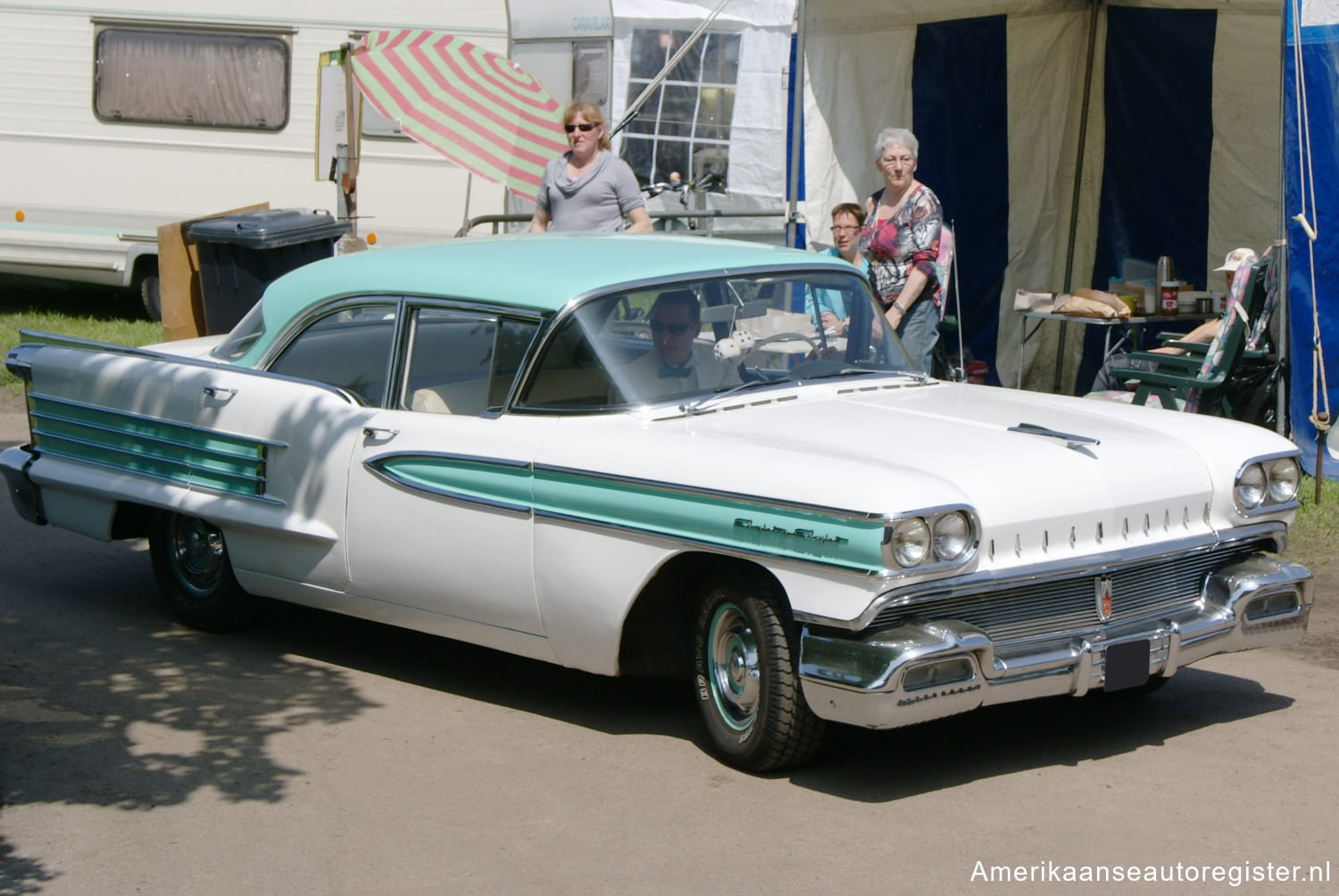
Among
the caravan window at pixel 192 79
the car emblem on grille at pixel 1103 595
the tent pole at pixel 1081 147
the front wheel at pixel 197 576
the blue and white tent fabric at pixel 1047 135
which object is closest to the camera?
the car emblem on grille at pixel 1103 595

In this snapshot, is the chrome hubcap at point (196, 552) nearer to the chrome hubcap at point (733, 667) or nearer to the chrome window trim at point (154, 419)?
the chrome window trim at point (154, 419)

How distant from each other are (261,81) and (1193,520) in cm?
1059

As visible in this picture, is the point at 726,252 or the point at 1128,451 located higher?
the point at 726,252

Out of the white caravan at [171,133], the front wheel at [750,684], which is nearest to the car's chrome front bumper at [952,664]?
the front wheel at [750,684]

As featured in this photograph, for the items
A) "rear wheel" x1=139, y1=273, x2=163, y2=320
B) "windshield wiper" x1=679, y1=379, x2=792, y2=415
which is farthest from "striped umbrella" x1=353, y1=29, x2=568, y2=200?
"windshield wiper" x1=679, y1=379, x2=792, y2=415

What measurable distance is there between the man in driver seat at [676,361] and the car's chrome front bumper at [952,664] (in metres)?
1.11

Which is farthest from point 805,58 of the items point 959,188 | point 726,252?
point 726,252

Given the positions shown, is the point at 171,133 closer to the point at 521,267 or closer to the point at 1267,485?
the point at 521,267

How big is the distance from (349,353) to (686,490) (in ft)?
5.95

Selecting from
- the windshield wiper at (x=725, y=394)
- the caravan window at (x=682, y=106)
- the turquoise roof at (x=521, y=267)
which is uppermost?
the caravan window at (x=682, y=106)

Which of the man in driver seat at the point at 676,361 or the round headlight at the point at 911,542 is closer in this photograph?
the round headlight at the point at 911,542

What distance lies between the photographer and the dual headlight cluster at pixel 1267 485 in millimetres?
4980

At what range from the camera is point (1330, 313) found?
26.3 ft

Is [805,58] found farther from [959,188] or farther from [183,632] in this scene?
[183,632]
